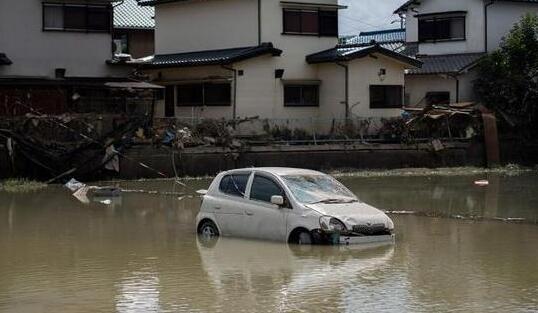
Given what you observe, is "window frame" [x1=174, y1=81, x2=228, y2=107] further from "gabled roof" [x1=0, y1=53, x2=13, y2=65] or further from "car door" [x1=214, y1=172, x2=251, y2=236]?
"car door" [x1=214, y1=172, x2=251, y2=236]

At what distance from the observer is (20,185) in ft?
88.9

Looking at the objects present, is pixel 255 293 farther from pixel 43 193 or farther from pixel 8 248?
pixel 43 193

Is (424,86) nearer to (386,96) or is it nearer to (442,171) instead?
(386,96)

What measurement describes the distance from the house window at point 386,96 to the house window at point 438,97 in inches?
184

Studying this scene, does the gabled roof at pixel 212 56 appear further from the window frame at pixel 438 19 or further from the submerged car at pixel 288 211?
the submerged car at pixel 288 211

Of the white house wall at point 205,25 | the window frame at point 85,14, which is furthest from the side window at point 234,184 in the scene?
the white house wall at point 205,25

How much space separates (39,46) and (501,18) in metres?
25.0

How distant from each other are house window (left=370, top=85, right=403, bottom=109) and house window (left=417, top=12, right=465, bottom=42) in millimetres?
7880

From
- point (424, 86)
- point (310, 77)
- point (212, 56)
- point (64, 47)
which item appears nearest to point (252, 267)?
point (64, 47)

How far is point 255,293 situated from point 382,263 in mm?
2966

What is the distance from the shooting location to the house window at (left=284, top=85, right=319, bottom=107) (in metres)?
38.7

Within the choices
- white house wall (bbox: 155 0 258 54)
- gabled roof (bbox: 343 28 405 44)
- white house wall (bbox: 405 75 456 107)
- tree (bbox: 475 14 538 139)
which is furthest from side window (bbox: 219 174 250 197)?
gabled roof (bbox: 343 28 405 44)

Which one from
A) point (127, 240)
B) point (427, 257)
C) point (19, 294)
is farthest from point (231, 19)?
point (19, 294)

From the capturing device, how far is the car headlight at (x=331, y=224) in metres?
13.6
